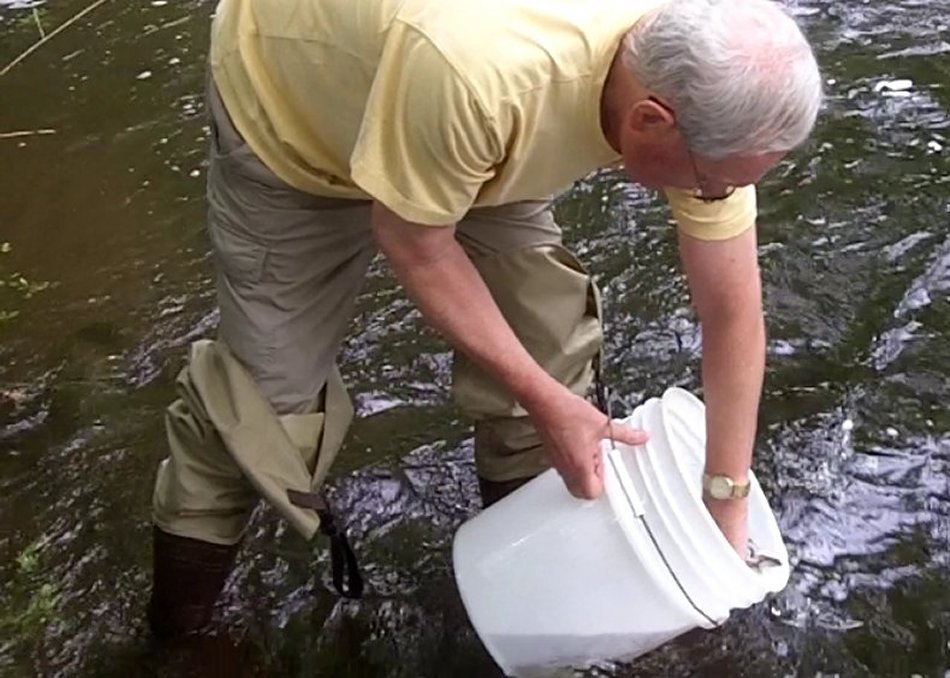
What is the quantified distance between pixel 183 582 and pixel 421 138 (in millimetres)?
1051

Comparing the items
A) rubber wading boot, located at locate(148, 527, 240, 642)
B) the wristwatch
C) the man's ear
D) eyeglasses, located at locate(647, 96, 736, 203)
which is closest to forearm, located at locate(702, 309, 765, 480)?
the wristwatch

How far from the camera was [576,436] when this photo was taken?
1.97 meters

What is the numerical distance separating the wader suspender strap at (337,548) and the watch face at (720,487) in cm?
60

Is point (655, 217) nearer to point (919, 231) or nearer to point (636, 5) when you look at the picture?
point (919, 231)

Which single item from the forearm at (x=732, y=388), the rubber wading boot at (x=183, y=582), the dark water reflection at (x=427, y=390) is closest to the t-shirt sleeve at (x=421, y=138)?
the forearm at (x=732, y=388)

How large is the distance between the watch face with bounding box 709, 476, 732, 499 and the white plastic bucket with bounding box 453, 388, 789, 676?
0.07ft

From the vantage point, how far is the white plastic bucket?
6.39 ft

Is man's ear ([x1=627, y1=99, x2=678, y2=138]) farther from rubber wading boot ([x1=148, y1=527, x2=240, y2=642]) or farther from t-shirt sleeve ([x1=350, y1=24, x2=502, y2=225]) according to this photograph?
rubber wading boot ([x1=148, y1=527, x2=240, y2=642])

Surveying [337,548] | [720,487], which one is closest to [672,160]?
[720,487]

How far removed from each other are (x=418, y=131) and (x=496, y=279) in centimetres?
66

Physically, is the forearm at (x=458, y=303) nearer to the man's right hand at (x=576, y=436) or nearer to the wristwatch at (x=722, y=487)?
the man's right hand at (x=576, y=436)

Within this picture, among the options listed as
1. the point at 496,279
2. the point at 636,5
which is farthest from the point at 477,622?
the point at 636,5

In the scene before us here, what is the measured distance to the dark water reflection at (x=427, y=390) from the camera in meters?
2.57

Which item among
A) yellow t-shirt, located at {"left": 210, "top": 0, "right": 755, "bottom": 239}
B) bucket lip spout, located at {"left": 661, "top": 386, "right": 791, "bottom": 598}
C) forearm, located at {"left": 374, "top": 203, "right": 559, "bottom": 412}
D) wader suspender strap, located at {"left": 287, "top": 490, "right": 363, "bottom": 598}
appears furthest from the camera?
wader suspender strap, located at {"left": 287, "top": 490, "right": 363, "bottom": 598}
